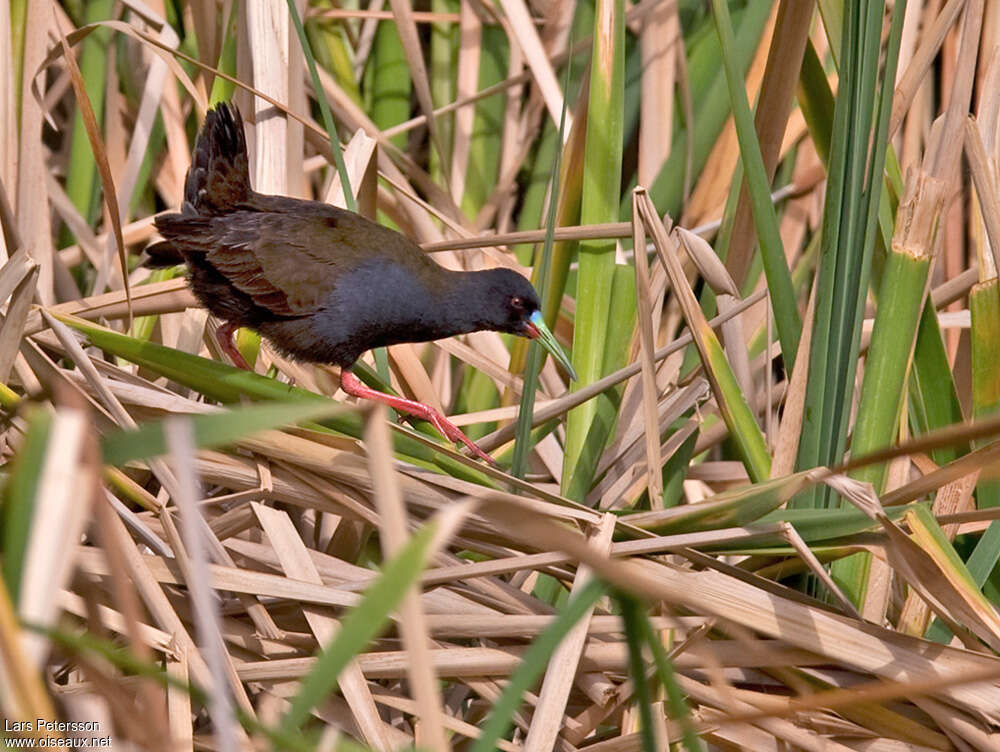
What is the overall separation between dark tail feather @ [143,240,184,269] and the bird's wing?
13 centimetres

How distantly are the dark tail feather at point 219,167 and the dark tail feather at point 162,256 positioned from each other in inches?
3.3

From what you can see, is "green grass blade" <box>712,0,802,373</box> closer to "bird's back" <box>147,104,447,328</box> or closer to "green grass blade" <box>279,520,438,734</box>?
"bird's back" <box>147,104,447,328</box>

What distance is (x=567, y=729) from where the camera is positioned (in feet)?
5.81

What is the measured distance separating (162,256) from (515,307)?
75cm

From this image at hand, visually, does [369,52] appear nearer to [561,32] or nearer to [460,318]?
[561,32]

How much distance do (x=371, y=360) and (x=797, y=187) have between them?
1204mm

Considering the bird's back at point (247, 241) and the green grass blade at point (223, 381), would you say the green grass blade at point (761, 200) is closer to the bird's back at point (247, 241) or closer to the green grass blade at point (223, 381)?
the green grass blade at point (223, 381)

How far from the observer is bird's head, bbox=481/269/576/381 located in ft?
8.25

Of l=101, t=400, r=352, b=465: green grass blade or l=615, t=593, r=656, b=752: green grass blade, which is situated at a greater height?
l=101, t=400, r=352, b=465: green grass blade

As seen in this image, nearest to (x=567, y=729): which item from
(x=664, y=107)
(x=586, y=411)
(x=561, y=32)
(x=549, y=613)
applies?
(x=549, y=613)

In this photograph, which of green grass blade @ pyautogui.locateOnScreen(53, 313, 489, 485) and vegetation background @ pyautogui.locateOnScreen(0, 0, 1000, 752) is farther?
green grass blade @ pyautogui.locateOnScreen(53, 313, 489, 485)

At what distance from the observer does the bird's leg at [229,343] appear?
2441mm

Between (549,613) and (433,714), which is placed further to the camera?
(549,613)

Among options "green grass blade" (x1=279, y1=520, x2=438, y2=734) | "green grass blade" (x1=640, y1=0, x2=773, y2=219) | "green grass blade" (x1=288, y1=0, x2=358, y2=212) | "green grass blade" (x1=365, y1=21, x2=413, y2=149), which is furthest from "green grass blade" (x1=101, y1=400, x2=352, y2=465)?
"green grass blade" (x1=365, y1=21, x2=413, y2=149)
